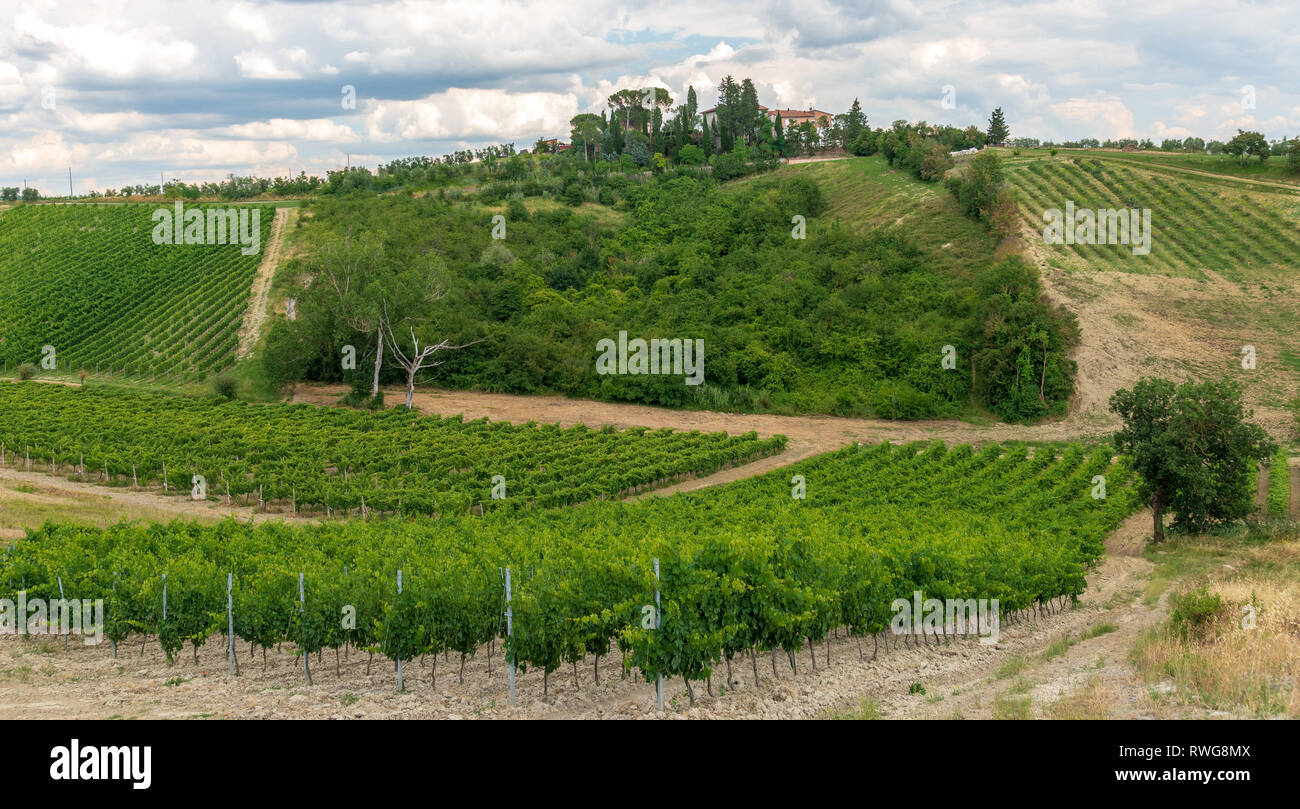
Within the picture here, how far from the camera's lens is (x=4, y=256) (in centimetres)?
8650

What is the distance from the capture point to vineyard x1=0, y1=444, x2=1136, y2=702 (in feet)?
49.4

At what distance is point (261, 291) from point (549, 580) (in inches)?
2589

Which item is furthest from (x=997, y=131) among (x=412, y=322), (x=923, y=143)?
(x=412, y=322)

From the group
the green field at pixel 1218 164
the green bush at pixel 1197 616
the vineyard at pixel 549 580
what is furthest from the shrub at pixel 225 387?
the green field at pixel 1218 164

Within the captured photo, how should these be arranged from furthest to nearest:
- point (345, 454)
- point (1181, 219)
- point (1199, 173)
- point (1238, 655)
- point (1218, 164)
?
point (1218, 164)
point (1199, 173)
point (1181, 219)
point (345, 454)
point (1238, 655)

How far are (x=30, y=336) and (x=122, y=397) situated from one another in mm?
24053

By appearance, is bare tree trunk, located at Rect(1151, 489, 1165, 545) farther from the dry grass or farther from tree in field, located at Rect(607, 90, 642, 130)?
tree in field, located at Rect(607, 90, 642, 130)

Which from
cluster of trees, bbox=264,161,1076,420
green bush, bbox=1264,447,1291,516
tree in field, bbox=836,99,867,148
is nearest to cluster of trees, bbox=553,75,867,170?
tree in field, bbox=836,99,867,148

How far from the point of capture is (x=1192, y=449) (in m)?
30.6

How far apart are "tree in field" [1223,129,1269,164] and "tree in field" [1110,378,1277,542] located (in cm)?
5765

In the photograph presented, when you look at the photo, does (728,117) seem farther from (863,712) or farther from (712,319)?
(863,712)

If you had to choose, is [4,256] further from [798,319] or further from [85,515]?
[798,319]

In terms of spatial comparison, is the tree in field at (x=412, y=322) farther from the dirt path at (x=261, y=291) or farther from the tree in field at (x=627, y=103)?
the tree in field at (x=627, y=103)

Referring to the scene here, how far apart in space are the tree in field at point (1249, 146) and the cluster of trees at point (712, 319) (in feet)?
103
